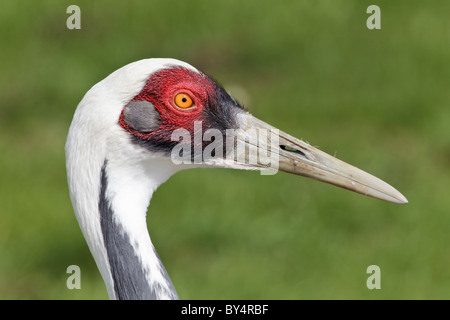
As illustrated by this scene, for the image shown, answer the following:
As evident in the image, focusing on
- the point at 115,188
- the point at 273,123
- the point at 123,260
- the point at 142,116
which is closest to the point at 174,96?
the point at 142,116

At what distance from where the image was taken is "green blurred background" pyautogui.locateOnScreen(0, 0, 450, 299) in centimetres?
706

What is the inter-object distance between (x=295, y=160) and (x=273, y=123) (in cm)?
456

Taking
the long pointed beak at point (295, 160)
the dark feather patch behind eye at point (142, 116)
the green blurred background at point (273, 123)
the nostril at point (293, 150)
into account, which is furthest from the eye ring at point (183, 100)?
the green blurred background at point (273, 123)

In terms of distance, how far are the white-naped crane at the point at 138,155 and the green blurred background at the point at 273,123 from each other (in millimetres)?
2728

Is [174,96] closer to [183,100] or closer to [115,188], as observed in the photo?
[183,100]

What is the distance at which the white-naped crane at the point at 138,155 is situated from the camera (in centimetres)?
380

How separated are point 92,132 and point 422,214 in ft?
14.9

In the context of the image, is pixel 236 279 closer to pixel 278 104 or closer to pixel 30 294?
pixel 30 294

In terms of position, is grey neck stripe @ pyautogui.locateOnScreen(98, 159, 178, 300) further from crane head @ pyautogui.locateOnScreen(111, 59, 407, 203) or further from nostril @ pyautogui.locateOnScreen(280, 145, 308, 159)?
nostril @ pyautogui.locateOnScreen(280, 145, 308, 159)

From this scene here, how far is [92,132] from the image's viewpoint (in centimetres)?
384

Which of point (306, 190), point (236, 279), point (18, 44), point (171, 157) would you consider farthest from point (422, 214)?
point (18, 44)

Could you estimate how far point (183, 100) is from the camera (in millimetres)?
4031

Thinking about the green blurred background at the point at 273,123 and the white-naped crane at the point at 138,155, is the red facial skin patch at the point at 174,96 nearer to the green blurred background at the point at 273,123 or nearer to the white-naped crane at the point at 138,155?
the white-naped crane at the point at 138,155

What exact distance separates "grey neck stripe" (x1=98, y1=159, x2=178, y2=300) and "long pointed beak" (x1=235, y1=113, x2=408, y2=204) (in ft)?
2.26
